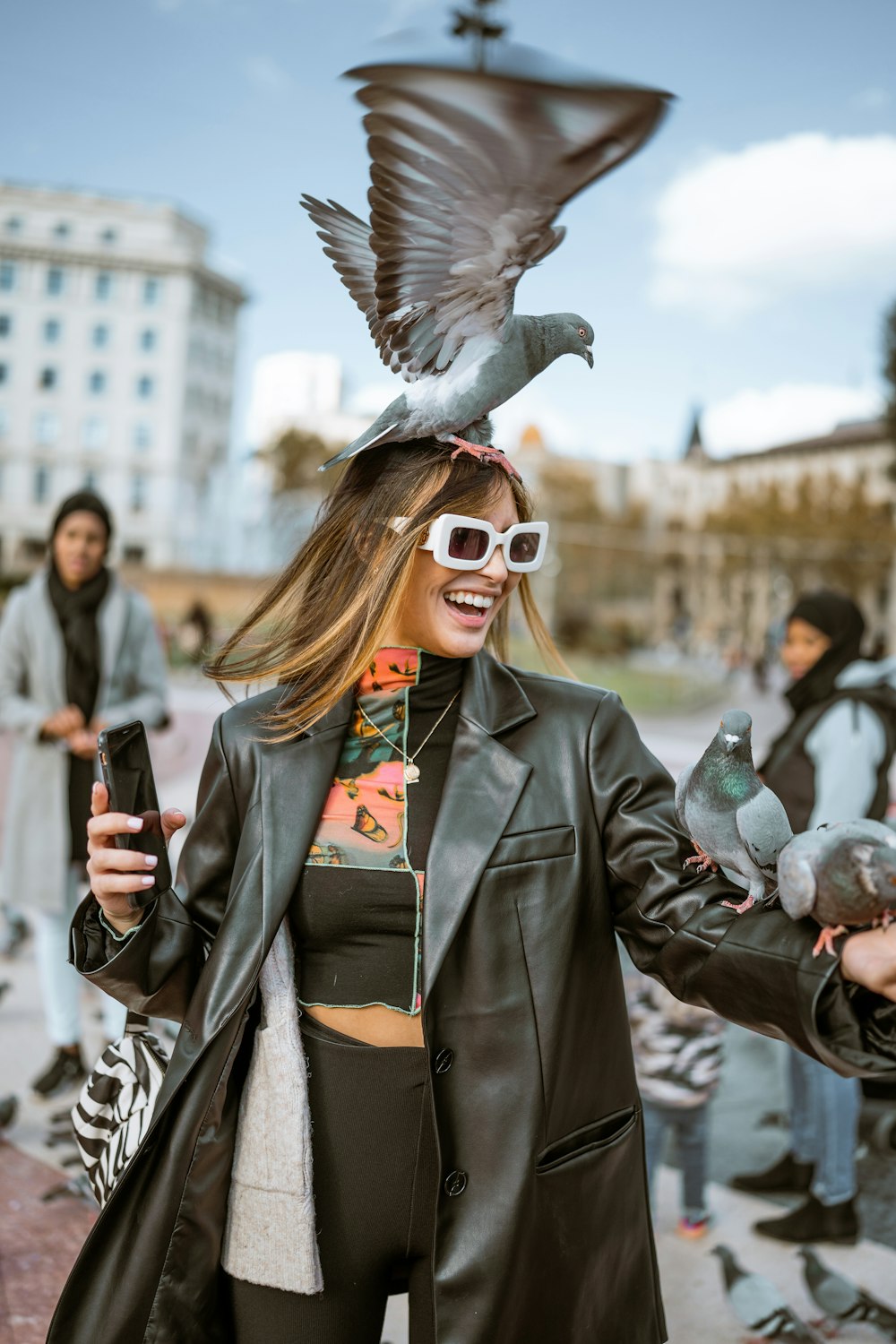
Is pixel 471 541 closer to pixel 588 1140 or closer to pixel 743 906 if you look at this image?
pixel 743 906

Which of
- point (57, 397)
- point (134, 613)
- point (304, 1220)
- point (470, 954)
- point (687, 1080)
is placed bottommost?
point (687, 1080)

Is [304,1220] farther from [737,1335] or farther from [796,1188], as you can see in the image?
[796,1188]

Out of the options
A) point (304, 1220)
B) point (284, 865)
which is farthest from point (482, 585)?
point (304, 1220)

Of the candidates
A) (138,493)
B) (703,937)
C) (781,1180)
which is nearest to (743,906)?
(703,937)

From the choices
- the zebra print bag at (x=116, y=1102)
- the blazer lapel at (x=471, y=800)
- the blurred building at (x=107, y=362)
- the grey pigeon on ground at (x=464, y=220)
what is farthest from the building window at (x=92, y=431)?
the blazer lapel at (x=471, y=800)

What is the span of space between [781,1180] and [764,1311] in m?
1.13

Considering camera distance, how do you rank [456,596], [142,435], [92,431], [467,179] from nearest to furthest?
1. [467,179]
2. [456,596]
3. [92,431]
4. [142,435]

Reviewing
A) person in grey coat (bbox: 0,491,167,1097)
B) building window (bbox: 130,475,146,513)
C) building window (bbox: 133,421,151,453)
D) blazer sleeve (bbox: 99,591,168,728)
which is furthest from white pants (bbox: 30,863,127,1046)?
building window (bbox: 133,421,151,453)

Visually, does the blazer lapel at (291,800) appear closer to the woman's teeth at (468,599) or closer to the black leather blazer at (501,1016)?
the black leather blazer at (501,1016)

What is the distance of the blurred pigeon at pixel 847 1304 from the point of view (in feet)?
9.38

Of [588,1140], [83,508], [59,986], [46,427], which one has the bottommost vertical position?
[59,986]

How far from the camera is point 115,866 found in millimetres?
1719

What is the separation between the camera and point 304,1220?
1.70 metres

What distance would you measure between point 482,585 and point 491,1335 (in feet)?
3.68
